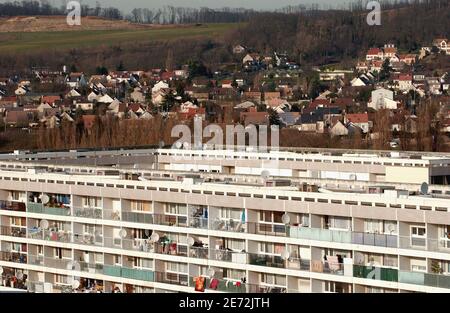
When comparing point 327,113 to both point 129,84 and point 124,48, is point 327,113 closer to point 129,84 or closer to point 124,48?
point 129,84

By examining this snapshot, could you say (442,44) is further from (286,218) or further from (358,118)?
(286,218)

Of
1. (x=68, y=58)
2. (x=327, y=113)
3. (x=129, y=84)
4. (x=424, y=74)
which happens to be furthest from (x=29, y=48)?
(x=327, y=113)

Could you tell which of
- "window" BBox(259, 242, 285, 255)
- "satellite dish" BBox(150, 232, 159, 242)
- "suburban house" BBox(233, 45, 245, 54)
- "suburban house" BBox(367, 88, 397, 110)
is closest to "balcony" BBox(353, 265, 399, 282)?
"window" BBox(259, 242, 285, 255)

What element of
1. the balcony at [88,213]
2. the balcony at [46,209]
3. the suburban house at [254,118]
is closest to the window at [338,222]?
the balcony at [88,213]

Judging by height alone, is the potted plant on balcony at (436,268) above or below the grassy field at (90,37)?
above

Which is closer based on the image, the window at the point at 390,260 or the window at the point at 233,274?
the window at the point at 390,260

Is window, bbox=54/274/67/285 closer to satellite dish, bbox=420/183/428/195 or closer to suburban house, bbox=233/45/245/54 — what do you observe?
satellite dish, bbox=420/183/428/195

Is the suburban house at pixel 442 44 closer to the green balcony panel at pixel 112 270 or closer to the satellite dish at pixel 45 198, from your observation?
the satellite dish at pixel 45 198
